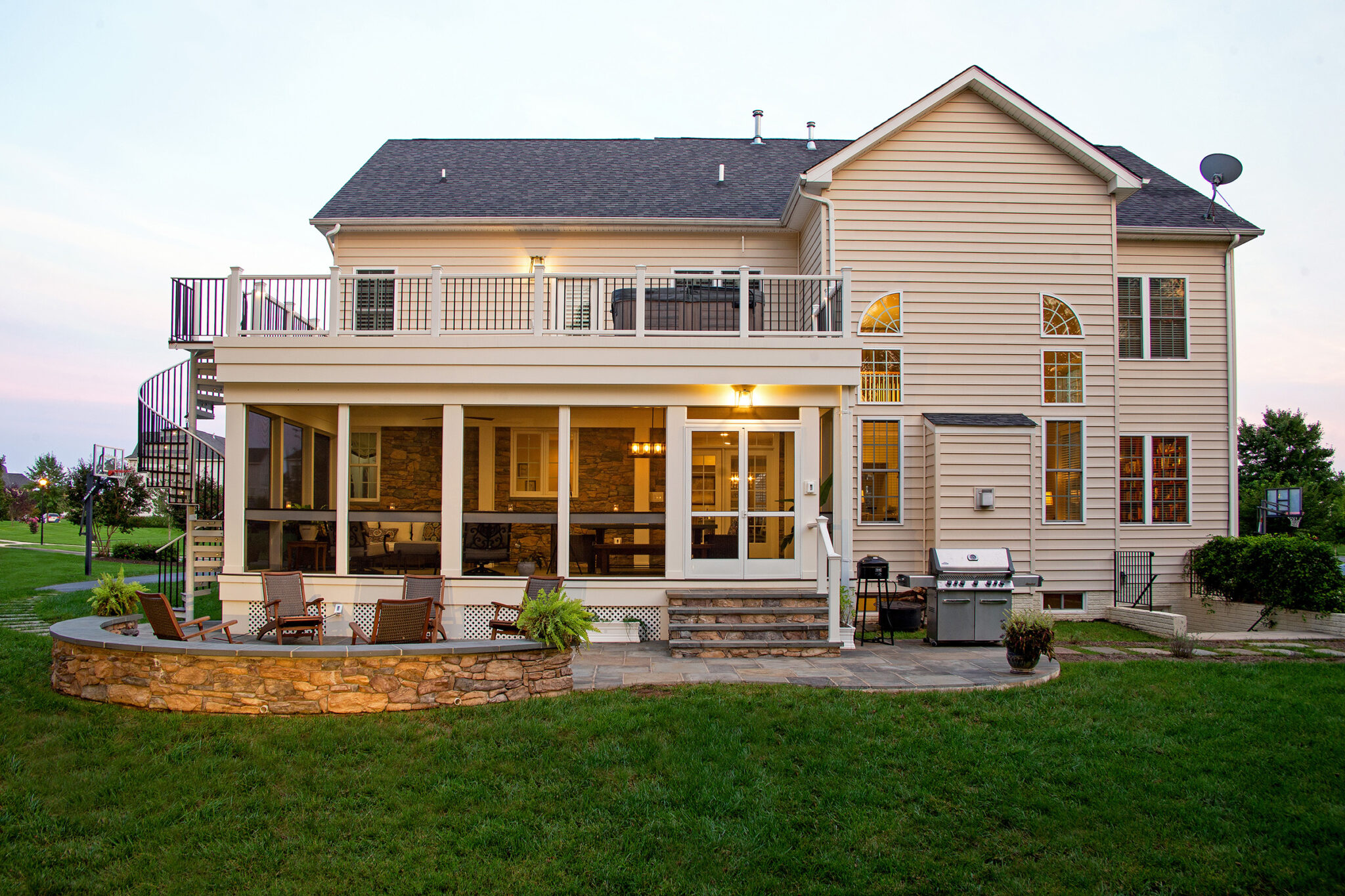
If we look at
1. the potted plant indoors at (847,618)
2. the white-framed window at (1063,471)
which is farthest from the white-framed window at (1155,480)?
the potted plant indoors at (847,618)

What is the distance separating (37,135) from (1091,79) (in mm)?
22742

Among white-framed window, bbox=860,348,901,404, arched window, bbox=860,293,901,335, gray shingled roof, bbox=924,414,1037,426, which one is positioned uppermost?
arched window, bbox=860,293,901,335

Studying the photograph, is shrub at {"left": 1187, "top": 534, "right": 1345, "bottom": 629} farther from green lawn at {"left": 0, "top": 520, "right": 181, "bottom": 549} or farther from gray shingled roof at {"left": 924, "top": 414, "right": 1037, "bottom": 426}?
green lawn at {"left": 0, "top": 520, "right": 181, "bottom": 549}

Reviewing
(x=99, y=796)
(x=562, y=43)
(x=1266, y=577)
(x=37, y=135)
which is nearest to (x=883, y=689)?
(x=99, y=796)

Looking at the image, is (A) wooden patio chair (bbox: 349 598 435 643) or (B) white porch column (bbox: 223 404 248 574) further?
(B) white porch column (bbox: 223 404 248 574)

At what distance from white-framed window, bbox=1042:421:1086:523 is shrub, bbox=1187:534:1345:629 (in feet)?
7.74

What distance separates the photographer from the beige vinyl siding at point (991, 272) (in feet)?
39.6

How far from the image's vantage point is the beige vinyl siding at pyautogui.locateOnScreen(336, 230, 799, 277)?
528 inches

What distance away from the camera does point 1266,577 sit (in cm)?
1148

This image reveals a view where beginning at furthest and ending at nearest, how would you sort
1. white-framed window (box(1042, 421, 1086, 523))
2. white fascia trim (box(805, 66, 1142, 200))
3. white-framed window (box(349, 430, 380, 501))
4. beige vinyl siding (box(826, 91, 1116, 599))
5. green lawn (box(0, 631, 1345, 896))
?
white-framed window (box(349, 430, 380, 501)), white-framed window (box(1042, 421, 1086, 523)), beige vinyl siding (box(826, 91, 1116, 599)), white fascia trim (box(805, 66, 1142, 200)), green lawn (box(0, 631, 1345, 896))

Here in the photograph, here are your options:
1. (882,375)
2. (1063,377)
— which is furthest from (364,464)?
(1063,377)

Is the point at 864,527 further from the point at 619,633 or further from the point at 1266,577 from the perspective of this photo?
the point at 1266,577

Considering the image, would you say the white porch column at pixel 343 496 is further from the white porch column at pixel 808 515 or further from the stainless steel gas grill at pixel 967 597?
the stainless steel gas grill at pixel 967 597

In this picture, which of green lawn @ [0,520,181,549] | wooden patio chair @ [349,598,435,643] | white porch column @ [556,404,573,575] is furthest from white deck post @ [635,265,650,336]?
green lawn @ [0,520,181,549]
